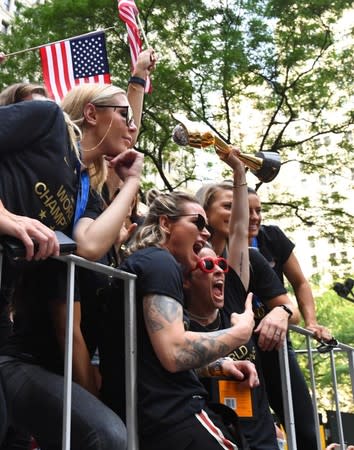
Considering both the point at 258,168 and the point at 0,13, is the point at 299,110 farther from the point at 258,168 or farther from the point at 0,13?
the point at 0,13

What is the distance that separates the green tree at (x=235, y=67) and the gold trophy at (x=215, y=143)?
893 cm

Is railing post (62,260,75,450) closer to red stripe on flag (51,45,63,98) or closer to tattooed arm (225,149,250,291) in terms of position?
tattooed arm (225,149,250,291)

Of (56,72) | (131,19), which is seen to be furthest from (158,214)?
(131,19)

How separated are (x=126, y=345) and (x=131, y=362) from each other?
8cm

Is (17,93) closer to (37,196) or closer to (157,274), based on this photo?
(37,196)

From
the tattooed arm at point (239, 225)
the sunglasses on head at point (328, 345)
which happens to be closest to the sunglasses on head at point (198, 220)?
the tattooed arm at point (239, 225)

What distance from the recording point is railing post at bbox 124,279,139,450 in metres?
2.21

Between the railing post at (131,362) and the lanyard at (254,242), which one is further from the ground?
the lanyard at (254,242)

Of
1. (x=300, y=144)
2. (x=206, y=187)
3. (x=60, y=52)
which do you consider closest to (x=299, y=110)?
(x=300, y=144)

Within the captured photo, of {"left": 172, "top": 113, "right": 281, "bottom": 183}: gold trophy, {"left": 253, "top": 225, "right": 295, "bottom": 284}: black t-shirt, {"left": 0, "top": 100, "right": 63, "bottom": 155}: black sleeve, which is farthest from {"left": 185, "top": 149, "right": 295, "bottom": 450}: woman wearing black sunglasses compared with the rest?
{"left": 0, "top": 100, "right": 63, "bottom": 155}: black sleeve

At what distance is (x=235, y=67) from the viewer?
41.5 ft

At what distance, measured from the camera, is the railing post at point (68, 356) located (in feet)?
6.35

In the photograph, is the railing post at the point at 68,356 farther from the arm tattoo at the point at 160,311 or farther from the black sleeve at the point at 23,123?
the black sleeve at the point at 23,123

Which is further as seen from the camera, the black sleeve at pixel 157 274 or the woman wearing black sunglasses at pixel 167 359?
the black sleeve at pixel 157 274
